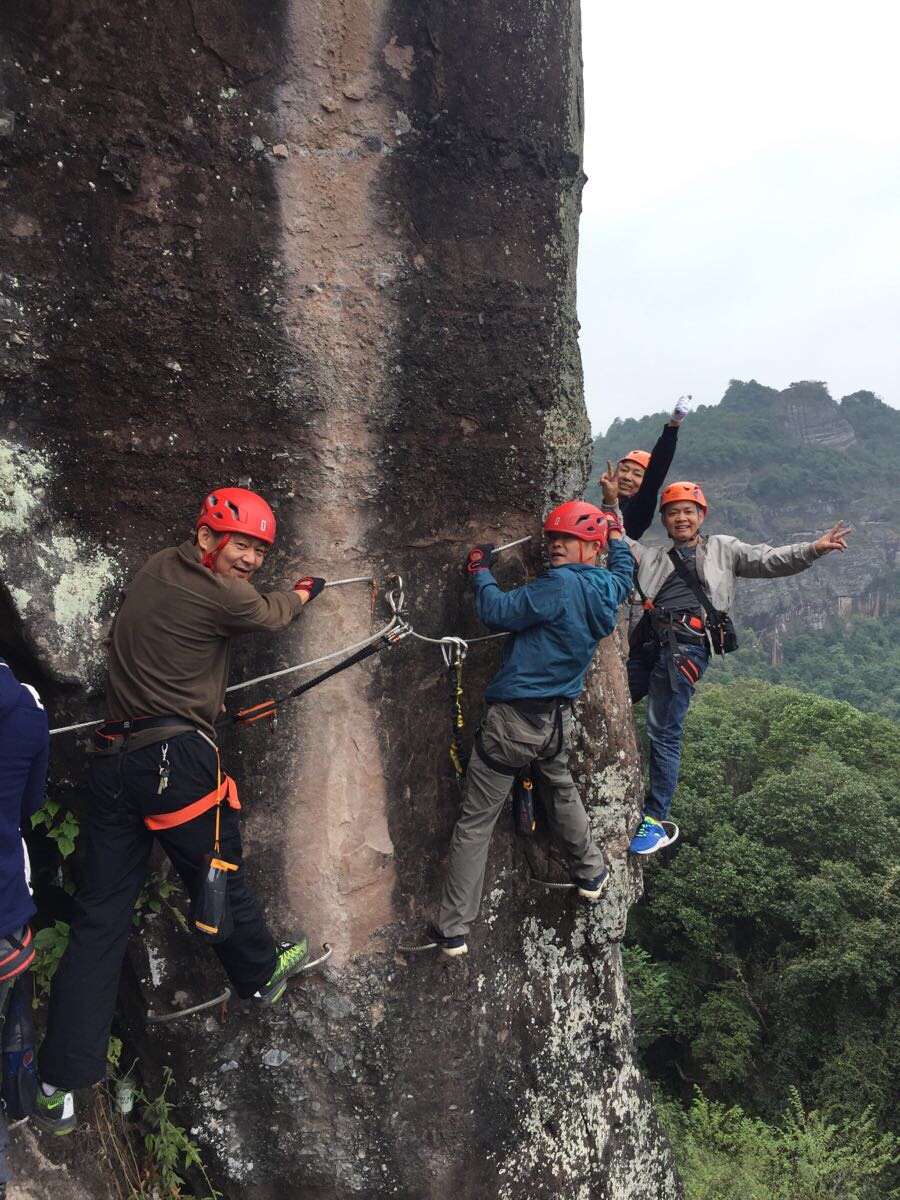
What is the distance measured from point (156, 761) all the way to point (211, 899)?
1.84 ft

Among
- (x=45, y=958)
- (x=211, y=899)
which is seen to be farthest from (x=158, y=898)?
(x=211, y=899)

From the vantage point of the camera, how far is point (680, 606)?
17.4 ft

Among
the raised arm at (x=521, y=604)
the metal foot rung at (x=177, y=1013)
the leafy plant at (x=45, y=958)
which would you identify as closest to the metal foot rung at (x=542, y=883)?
the raised arm at (x=521, y=604)

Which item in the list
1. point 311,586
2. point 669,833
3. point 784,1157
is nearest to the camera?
point 311,586

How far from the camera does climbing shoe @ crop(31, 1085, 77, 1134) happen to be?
342 cm

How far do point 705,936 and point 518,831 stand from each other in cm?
1570

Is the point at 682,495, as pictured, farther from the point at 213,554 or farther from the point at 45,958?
the point at 45,958

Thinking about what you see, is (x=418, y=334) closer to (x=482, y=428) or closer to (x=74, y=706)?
(x=482, y=428)

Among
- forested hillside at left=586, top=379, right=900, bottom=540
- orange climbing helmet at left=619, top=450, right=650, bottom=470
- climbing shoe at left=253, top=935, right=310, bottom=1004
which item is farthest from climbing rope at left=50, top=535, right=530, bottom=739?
forested hillside at left=586, top=379, right=900, bottom=540

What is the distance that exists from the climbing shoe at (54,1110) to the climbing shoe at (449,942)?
172cm

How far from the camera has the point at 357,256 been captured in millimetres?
4094

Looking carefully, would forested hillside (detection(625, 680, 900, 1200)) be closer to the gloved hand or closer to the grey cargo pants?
the grey cargo pants

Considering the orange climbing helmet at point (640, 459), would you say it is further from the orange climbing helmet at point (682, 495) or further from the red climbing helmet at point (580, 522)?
the red climbing helmet at point (580, 522)

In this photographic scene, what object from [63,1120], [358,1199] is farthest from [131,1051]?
[358,1199]
